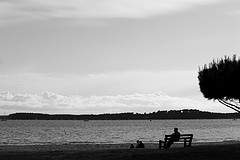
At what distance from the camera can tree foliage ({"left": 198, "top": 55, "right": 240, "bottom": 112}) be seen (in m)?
34.0

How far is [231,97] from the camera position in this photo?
35.6 meters

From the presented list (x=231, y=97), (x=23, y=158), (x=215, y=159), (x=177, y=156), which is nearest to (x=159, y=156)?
(x=177, y=156)

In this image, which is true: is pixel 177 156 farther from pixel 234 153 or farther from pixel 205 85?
pixel 205 85

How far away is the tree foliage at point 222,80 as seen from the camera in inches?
1340

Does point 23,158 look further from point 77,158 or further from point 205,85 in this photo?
point 205,85

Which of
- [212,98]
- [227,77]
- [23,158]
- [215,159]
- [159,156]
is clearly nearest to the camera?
[215,159]

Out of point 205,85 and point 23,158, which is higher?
point 205,85

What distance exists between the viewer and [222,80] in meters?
34.5

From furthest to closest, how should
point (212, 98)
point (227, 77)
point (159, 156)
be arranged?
1. point (212, 98)
2. point (227, 77)
3. point (159, 156)

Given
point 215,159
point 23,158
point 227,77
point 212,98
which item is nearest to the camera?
point 215,159

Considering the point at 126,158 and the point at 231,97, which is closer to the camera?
the point at 126,158

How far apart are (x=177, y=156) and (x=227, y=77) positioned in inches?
331

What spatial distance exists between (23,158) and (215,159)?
33.6 feet

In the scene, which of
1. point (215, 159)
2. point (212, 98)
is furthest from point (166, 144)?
point (215, 159)
